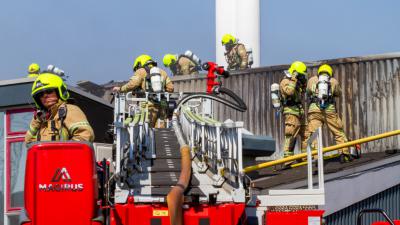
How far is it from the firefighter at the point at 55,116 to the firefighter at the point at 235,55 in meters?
13.6

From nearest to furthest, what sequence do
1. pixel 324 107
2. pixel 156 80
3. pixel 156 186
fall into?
1. pixel 156 186
2. pixel 156 80
3. pixel 324 107

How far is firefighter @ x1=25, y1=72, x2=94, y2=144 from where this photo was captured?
7.00m

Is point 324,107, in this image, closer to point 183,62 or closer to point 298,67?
point 298,67

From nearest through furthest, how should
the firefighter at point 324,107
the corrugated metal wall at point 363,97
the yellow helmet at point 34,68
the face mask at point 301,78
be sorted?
the firefighter at point 324,107, the face mask at point 301,78, the corrugated metal wall at point 363,97, the yellow helmet at point 34,68

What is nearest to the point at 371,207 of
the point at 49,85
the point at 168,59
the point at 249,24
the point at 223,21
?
the point at 49,85

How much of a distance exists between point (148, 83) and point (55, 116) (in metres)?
4.78

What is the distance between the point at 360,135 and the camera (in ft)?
50.1

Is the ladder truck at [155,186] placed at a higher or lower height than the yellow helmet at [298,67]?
lower

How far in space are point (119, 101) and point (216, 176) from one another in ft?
11.7

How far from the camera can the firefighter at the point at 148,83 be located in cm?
1156

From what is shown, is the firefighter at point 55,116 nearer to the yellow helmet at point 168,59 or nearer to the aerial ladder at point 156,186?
the aerial ladder at point 156,186

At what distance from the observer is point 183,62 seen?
20.3 metres

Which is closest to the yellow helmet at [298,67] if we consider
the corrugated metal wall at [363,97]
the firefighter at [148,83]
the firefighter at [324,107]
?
the firefighter at [324,107]

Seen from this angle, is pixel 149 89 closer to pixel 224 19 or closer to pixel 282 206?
pixel 282 206
